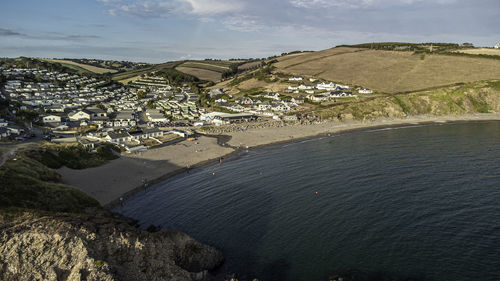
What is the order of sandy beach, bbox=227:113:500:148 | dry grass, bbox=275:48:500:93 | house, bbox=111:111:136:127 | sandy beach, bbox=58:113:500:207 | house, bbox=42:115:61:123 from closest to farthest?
sandy beach, bbox=58:113:500:207
sandy beach, bbox=227:113:500:148
house, bbox=42:115:61:123
house, bbox=111:111:136:127
dry grass, bbox=275:48:500:93

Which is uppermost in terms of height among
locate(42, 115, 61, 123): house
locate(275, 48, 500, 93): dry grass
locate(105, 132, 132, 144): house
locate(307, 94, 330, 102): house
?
locate(275, 48, 500, 93): dry grass

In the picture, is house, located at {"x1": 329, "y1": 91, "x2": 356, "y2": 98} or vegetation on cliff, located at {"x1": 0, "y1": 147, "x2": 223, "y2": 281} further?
house, located at {"x1": 329, "y1": 91, "x2": 356, "y2": 98}

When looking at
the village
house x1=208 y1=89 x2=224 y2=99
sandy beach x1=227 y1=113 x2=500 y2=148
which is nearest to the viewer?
the village

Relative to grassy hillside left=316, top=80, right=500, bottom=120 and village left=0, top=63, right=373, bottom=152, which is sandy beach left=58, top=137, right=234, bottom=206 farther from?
grassy hillside left=316, top=80, right=500, bottom=120

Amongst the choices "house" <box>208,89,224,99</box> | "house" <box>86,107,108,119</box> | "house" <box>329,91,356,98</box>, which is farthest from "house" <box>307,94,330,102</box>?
"house" <box>86,107,108,119</box>

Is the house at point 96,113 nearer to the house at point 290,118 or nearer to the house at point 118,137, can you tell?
the house at point 118,137

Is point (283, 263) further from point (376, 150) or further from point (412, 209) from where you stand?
point (376, 150)

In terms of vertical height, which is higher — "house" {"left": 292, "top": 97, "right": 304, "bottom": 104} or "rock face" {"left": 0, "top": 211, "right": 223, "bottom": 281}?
"house" {"left": 292, "top": 97, "right": 304, "bottom": 104}

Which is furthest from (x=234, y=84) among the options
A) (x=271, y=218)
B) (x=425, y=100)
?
(x=271, y=218)

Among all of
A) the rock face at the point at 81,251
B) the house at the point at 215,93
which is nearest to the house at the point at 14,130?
the rock face at the point at 81,251
